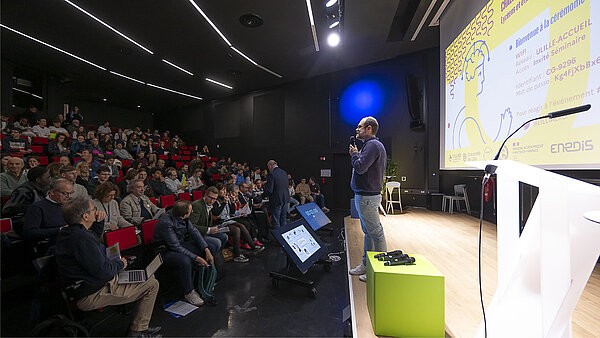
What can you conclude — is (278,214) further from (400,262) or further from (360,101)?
(360,101)

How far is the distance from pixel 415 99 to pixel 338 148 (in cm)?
271

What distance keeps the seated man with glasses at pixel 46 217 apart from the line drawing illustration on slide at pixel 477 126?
4262 mm

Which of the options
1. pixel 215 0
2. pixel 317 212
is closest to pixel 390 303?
pixel 317 212

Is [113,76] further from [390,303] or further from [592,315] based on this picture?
[592,315]

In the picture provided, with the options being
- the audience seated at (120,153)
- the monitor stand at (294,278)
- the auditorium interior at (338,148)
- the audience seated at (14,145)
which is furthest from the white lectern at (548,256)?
the audience seated at (120,153)

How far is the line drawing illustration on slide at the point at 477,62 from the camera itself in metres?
2.41

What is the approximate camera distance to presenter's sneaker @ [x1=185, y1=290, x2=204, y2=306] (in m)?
2.36

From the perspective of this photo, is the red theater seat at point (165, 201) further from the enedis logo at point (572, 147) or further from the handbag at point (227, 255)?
the enedis logo at point (572, 147)

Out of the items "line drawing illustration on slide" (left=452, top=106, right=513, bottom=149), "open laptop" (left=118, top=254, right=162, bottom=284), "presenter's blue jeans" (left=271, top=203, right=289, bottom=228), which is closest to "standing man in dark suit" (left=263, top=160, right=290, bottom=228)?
"presenter's blue jeans" (left=271, top=203, right=289, bottom=228)

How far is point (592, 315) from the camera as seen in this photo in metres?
1.62

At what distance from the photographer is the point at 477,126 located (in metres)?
2.56

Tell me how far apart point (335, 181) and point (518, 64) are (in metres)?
6.58

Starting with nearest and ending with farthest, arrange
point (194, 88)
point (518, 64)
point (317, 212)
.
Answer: point (518, 64), point (317, 212), point (194, 88)

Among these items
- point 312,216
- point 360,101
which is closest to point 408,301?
point 312,216
